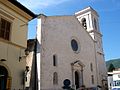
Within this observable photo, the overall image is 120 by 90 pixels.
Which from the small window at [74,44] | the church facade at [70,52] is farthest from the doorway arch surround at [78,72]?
the small window at [74,44]

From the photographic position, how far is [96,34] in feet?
105

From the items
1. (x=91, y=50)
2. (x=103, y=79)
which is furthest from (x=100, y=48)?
(x=103, y=79)

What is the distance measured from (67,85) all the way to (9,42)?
180 inches

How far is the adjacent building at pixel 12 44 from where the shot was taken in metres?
11.8

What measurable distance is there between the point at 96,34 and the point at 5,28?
2194 centimetres

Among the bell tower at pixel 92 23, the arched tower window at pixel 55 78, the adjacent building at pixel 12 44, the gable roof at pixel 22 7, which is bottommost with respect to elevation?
the arched tower window at pixel 55 78

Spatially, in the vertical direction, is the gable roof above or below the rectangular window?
above

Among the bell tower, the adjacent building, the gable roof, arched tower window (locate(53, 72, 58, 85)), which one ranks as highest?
the bell tower

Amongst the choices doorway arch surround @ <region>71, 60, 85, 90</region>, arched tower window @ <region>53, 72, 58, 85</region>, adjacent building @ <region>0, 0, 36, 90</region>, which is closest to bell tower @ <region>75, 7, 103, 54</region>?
doorway arch surround @ <region>71, 60, 85, 90</region>

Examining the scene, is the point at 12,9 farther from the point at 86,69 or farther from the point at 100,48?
the point at 100,48

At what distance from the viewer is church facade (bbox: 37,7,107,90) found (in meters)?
21.1

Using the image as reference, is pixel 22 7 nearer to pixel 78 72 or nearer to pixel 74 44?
pixel 74 44

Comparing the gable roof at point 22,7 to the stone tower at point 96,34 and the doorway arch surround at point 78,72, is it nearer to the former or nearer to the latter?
the doorway arch surround at point 78,72

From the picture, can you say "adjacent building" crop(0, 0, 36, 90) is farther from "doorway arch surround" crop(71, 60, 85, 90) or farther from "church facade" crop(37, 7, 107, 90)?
"doorway arch surround" crop(71, 60, 85, 90)
